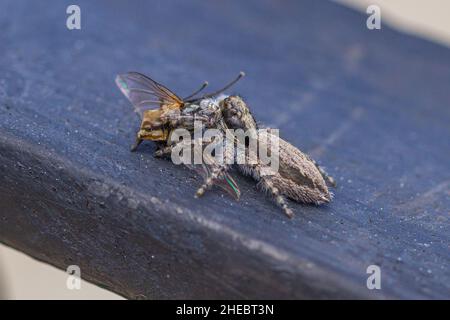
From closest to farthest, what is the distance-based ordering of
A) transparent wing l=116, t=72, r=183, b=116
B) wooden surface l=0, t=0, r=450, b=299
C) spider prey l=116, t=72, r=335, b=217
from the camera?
wooden surface l=0, t=0, r=450, b=299 → spider prey l=116, t=72, r=335, b=217 → transparent wing l=116, t=72, r=183, b=116

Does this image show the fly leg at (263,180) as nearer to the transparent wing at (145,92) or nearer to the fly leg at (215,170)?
the fly leg at (215,170)

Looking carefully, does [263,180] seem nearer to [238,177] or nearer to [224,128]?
[238,177]

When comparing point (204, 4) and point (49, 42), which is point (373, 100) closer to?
point (204, 4)

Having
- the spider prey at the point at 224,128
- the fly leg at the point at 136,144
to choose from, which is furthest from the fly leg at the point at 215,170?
the fly leg at the point at 136,144

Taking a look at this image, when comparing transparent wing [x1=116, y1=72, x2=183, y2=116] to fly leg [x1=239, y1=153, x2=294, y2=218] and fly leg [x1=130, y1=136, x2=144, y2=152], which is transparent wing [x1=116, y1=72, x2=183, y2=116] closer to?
fly leg [x1=130, y1=136, x2=144, y2=152]

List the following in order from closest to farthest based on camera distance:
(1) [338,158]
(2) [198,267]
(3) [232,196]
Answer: (2) [198,267], (3) [232,196], (1) [338,158]

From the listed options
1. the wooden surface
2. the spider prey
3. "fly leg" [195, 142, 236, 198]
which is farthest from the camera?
the spider prey

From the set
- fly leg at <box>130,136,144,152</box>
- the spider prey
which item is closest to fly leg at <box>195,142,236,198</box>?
the spider prey
